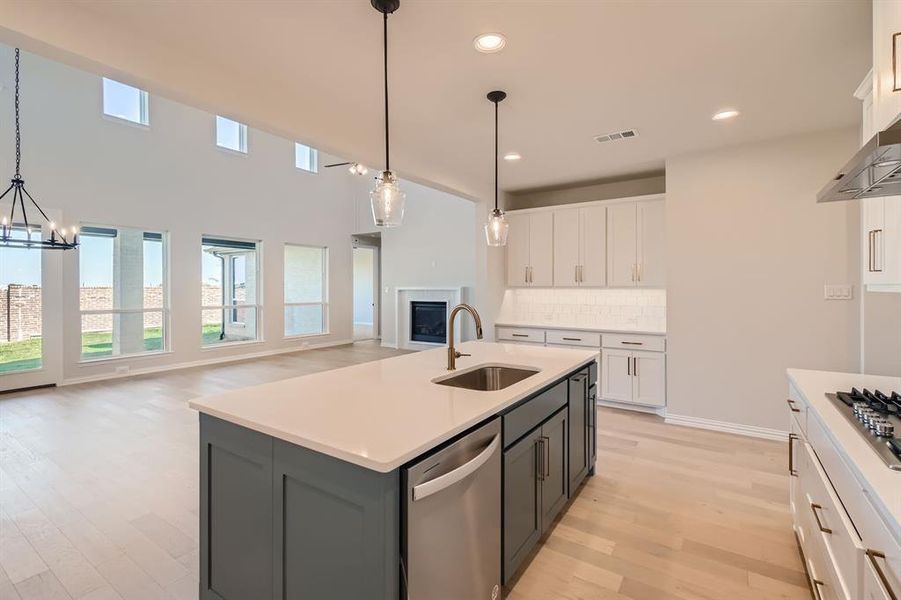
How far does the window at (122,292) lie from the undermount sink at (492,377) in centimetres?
643

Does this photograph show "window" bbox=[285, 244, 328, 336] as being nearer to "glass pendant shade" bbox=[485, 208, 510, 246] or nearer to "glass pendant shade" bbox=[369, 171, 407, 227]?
"glass pendant shade" bbox=[485, 208, 510, 246]

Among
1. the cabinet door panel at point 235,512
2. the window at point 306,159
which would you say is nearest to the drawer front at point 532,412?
the cabinet door panel at point 235,512

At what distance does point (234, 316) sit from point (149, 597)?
274 inches

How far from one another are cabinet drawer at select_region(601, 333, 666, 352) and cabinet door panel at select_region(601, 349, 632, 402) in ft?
0.26

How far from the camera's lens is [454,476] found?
140 centimetres

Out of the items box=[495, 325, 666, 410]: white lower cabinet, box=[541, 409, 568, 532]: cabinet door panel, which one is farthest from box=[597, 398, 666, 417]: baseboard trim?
box=[541, 409, 568, 532]: cabinet door panel

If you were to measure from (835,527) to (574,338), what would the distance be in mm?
3541

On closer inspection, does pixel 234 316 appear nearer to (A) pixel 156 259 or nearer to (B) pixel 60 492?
(A) pixel 156 259

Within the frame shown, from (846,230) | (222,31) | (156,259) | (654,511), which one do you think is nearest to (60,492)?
(222,31)

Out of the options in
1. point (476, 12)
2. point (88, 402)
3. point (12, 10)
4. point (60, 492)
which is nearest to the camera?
point (12, 10)

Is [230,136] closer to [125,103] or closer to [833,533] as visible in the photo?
A: [125,103]

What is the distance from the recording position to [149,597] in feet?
6.13

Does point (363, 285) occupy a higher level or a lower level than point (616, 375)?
higher

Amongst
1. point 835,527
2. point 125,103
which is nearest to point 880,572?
point 835,527
